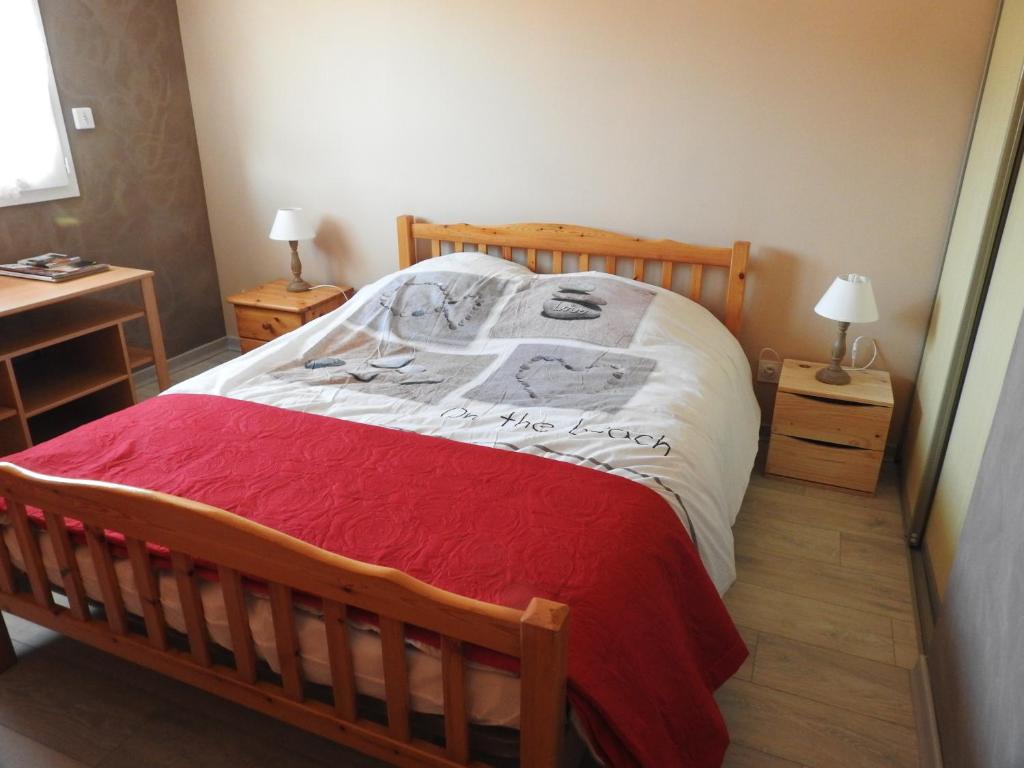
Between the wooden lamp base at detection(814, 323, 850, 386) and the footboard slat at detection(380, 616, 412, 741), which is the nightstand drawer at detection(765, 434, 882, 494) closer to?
the wooden lamp base at detection(814, 323, 850, 386)

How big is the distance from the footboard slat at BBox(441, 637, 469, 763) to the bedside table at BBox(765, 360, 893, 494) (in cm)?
178

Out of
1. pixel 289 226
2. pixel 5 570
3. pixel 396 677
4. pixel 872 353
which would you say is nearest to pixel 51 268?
pixel 289 226

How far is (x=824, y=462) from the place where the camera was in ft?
8.55

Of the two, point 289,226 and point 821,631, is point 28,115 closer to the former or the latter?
point 289,226

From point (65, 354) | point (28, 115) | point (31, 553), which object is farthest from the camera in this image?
point (65, 354)

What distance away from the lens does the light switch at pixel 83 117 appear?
304cm

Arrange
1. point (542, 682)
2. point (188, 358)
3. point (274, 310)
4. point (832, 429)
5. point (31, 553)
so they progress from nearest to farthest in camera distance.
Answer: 1. point (542, 682)
2. point (31, 553)
3. point (832, 429)
4. point (274, 310)
5. point (188, 358)

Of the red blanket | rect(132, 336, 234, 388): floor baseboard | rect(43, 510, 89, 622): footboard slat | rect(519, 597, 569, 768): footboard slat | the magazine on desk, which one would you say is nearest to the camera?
rect(519, 597, 569, 768): footboard slat

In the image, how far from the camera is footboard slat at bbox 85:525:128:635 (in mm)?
1472

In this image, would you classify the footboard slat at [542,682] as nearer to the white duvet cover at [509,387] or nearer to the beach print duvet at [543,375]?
the white duvet cover at [509,387]

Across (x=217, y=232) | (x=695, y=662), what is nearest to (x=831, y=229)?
(x=695, y=662)

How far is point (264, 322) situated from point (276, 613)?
7.16 ft

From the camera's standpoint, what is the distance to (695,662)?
1542 mm

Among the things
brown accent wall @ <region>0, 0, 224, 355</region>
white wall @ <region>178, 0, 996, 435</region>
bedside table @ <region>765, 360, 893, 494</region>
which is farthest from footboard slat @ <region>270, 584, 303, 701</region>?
brown accent wall @ <region>0, 0, 224, 355</region>
